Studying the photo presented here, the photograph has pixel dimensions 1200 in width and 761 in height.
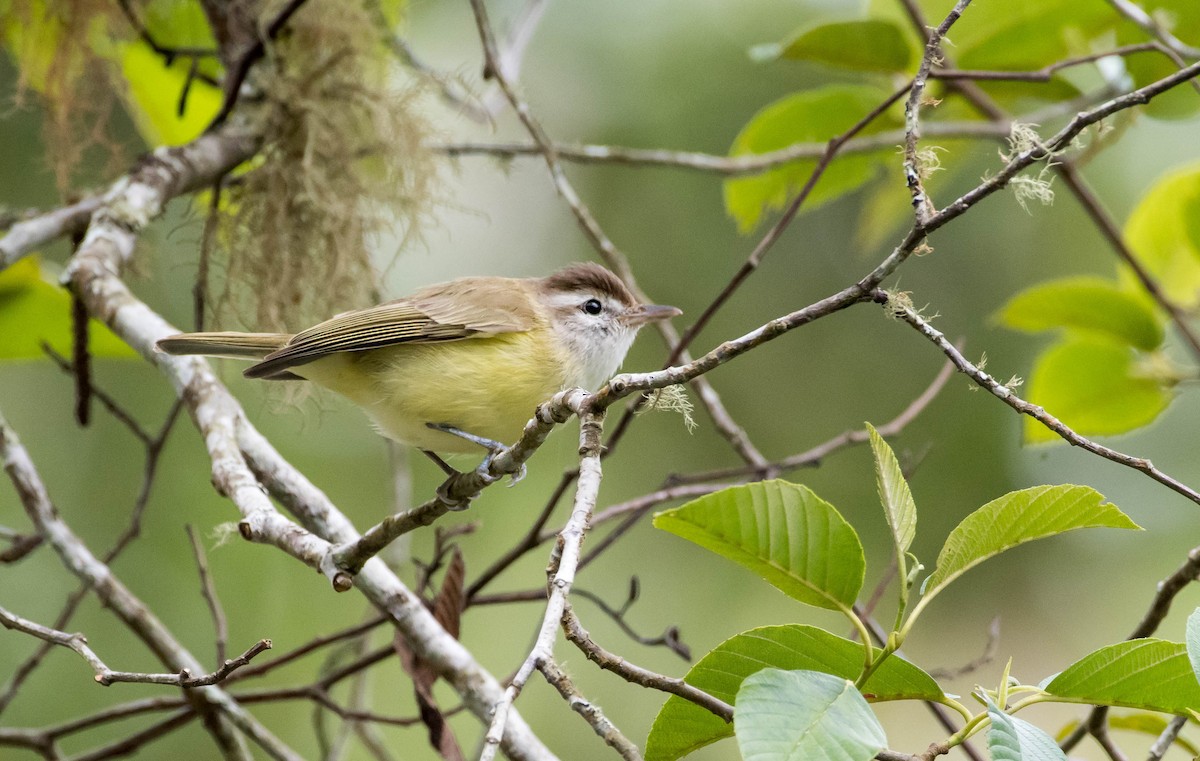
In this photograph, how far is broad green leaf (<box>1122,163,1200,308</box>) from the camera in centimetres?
319

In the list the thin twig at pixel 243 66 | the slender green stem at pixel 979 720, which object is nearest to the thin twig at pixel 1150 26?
the slender green stem at pixel 979 720

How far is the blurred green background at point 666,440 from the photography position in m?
5.87

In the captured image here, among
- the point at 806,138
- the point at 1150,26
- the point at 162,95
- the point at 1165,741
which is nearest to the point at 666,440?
the point at 806,138

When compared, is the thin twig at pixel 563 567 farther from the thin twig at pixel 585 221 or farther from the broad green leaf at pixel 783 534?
the thin twig at pixel 585 221

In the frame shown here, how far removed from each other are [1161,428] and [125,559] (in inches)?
223

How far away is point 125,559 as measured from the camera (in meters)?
6.02

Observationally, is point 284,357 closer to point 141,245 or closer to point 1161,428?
point 141,245

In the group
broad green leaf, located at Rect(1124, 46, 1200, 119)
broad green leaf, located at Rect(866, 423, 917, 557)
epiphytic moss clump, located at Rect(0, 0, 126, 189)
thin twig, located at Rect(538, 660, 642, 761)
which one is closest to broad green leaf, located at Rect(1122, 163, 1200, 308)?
broad green leaf, located at Rect(1124, 46, 1200, 119)

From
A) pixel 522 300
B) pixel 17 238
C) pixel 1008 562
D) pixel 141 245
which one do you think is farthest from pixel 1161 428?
pixel 17 238

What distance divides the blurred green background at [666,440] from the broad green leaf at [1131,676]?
12.2ft

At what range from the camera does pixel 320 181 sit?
3.79m

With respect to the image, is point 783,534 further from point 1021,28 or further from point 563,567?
point 1021,28

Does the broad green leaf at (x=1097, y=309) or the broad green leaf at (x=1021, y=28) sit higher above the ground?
the broad green leaf at (x=1021, y=28)

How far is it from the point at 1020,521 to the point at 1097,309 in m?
1.88
